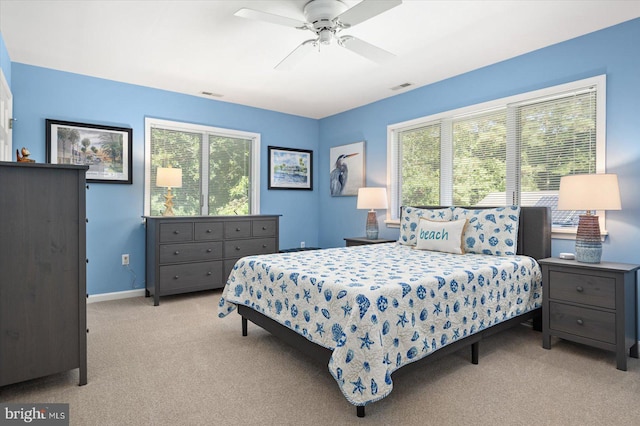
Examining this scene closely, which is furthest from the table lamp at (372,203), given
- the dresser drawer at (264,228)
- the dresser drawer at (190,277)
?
the dresser drawer at (190,277)

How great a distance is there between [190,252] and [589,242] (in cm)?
374

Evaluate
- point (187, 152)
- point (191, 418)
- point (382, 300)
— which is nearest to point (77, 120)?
point (187, 152)

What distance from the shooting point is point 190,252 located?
4113 mm

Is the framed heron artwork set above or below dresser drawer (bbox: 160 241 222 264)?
above

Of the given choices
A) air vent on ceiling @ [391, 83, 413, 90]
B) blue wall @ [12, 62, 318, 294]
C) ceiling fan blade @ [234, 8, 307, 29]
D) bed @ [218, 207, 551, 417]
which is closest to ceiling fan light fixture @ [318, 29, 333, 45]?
ceiling fan blade @ [234, 8, 307, 29]

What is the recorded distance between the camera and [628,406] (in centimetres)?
191

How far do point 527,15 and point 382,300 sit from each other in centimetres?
243

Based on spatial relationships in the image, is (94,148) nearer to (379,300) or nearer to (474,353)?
(379,300)

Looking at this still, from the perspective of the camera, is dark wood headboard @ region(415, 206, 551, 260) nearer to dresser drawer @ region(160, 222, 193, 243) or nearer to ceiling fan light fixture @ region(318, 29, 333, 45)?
ceiling fan light fixture @ region(318, 29, 333, 45)

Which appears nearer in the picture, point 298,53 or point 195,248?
point 298,53

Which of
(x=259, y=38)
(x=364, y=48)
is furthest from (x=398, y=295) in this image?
(x=259, y=38)

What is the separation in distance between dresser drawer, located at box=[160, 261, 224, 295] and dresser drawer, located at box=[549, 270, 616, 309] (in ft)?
11.1

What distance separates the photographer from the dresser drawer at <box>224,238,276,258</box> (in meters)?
4.41

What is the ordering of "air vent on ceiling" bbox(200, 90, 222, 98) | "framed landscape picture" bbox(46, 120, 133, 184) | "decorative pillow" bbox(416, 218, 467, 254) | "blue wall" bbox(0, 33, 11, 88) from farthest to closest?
1. "air vent on ceiling" bbox(200, 90, 222, 98)
2. "framed landscape picture" bbox(46, 120, 133, 184)
3. "decorative pillow" bbox(416, 218, 467, 254)
4. "blue wall" bbox(0, 33, 11, 88)
